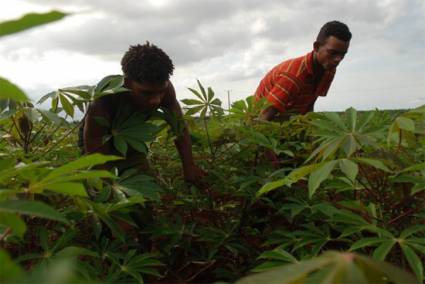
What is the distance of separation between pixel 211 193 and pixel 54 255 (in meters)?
0.72

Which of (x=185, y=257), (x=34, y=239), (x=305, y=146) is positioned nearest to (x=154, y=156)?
(x=185, y=257)

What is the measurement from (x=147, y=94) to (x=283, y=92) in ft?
2.59

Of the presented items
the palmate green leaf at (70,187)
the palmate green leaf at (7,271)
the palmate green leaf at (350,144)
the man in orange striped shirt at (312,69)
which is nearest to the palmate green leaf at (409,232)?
the palmate green leaf at (350,144)

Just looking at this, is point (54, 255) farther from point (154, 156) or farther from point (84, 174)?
point (154, 156)

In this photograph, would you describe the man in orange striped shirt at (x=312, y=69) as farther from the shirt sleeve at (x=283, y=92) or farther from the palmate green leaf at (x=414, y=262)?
the palmate green leaf at (x=414, y=262)

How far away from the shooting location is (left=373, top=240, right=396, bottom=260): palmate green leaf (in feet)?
3.33

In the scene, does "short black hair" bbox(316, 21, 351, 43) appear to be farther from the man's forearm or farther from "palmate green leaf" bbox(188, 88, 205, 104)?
the man's forearm

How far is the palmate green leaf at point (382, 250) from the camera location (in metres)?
1.02

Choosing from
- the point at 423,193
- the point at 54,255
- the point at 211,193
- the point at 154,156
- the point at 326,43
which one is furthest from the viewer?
the point at 326,43

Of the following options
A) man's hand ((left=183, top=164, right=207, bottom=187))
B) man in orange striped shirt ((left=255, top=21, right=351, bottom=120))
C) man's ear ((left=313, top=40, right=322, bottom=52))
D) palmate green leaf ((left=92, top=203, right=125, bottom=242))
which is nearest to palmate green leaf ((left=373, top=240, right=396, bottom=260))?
palmate green leaf ((left=92, top=203, right=125, bottom=242))

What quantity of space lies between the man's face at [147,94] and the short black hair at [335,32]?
46.4 inches

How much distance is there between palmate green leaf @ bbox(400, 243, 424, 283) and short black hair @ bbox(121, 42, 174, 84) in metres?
1.09

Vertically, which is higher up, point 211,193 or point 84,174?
point 84,174

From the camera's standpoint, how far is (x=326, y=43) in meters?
2.54
